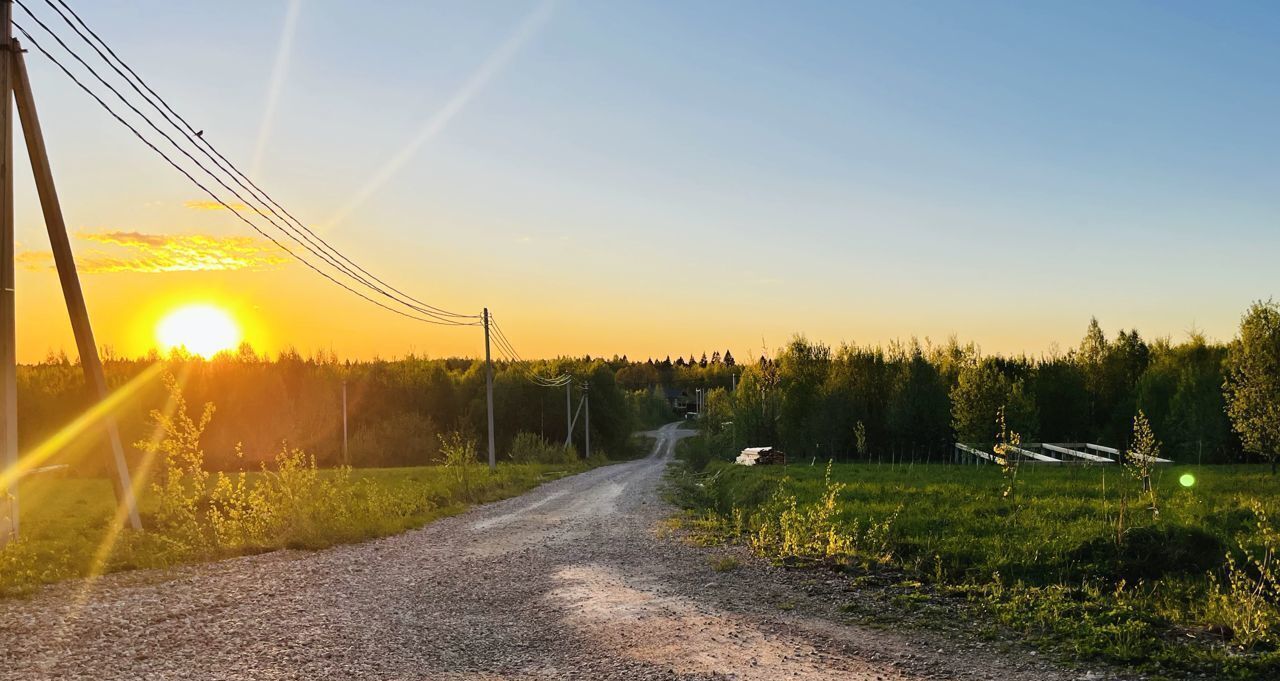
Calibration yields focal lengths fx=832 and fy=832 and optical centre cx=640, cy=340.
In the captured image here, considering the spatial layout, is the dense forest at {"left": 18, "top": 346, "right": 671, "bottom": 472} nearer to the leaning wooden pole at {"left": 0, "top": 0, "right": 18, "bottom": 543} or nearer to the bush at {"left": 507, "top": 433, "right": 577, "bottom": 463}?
the bush at {"left": 507, "top": 433, "right": 577, "bottom": 463}

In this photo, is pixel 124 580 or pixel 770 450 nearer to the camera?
pixel 124 580

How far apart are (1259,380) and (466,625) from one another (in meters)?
37.3

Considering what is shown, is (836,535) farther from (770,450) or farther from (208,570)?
(770,450)

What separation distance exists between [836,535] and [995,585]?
3.45 m

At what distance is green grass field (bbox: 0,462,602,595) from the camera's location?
12.5 metres

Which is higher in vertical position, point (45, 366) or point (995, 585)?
point (45, 366)

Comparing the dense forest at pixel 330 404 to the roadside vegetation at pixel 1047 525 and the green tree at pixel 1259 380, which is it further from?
the green tree at pixel 1259 380

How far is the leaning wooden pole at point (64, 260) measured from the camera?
13.7m

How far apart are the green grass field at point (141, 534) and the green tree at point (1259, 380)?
29588 mm

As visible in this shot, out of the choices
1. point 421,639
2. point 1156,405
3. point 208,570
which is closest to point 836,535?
point 421,639

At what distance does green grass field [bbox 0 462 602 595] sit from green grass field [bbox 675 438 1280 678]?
24.6 feet

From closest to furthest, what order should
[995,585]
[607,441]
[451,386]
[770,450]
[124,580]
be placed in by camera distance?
[995,585]
[124,580]
[770,450]
[451,386]
[607,441]

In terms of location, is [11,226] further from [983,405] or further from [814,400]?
[814,400]

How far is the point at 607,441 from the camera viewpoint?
77.8 m
